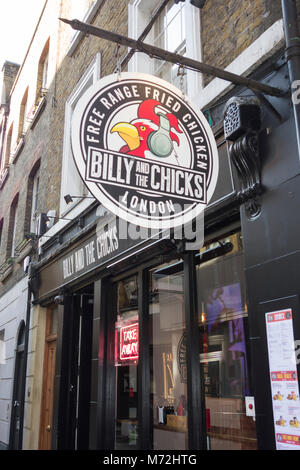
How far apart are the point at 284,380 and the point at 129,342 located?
2.95m

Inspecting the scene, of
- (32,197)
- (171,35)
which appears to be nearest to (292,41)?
(171,35)

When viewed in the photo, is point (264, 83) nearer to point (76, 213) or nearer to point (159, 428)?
point (159, 428)

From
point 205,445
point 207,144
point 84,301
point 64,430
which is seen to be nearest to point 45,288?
point 84,301

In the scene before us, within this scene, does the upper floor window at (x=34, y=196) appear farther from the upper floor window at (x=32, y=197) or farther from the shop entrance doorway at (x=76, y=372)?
the shop entrance doorway at (x=76, y=372)

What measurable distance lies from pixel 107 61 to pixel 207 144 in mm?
4333

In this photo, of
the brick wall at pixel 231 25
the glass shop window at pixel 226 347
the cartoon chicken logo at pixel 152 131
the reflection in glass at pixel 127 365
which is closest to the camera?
the cartoon chicken logo at pixel 152 131

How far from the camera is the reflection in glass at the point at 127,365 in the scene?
5.61 metres

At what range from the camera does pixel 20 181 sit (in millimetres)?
12398

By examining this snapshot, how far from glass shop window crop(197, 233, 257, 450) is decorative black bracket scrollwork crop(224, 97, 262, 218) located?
536 millimetres

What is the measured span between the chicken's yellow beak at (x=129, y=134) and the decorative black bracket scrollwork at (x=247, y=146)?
2.87 ft

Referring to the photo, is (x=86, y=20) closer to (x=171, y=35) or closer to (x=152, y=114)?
(x=171, y=35)

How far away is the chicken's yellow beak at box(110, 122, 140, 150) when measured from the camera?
3.59 m

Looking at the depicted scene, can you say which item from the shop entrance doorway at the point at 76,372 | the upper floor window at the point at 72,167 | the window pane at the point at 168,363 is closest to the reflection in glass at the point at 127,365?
the window pane at the point at 168,363

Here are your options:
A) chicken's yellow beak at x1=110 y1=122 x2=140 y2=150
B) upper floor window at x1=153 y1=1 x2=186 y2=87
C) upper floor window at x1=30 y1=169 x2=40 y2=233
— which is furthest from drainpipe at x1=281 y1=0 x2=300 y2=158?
upper floor window at x1=30 y1=169 x2=40 y2=233
